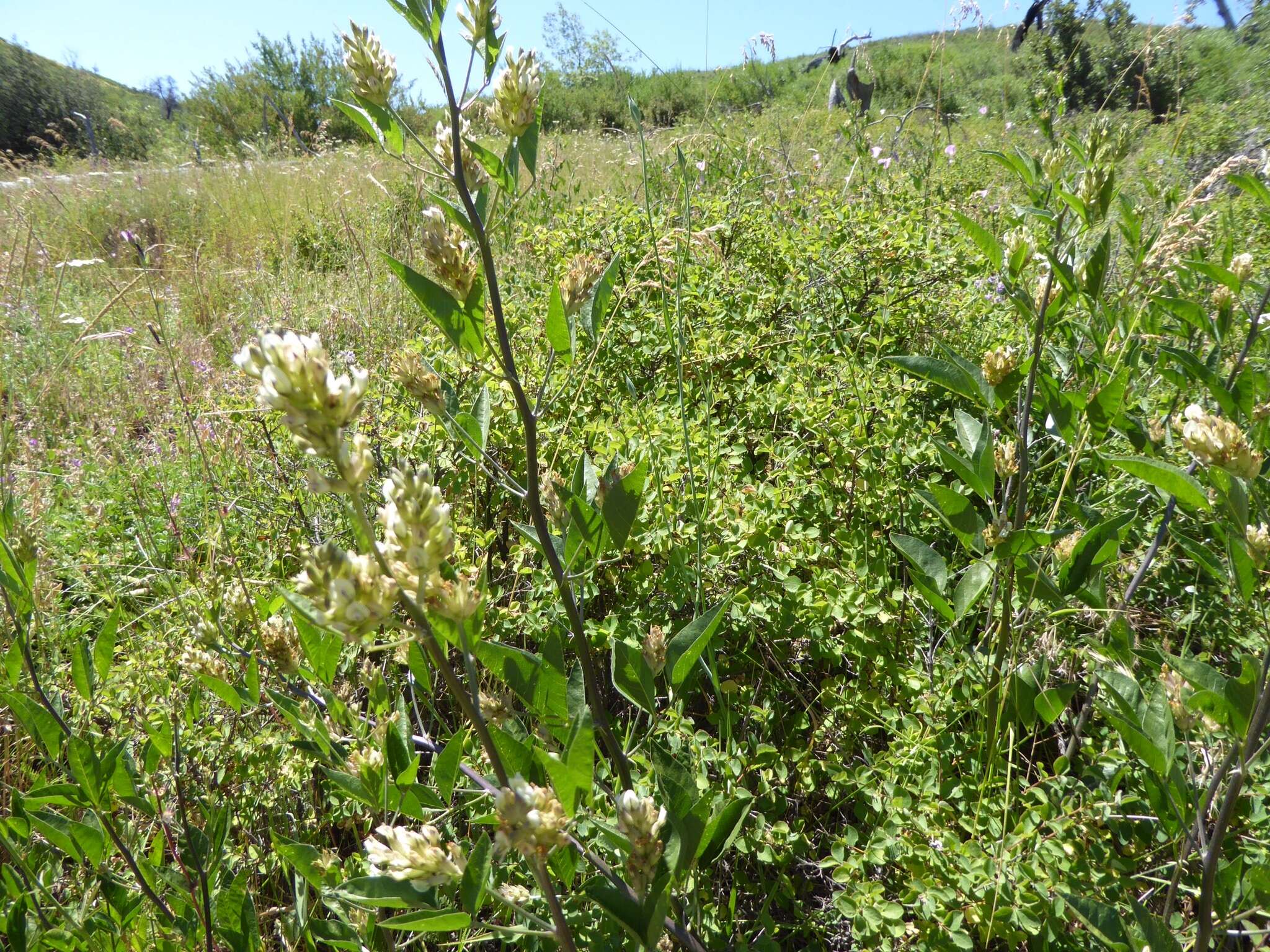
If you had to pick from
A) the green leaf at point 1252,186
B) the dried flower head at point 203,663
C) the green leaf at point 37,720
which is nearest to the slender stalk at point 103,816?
the green leaf at point 37,720

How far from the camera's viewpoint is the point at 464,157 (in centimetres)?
82

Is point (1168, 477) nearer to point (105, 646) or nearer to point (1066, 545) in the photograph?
point (1066, 545)

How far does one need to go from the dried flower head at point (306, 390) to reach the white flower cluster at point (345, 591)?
0.22ft

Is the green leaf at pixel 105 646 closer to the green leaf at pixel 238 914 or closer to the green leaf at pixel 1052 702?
the green leaf at pixel 238 914

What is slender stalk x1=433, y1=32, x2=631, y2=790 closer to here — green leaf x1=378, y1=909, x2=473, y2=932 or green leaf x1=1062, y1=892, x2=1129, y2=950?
green leaf x1=378, y1=909, x2=473, y2=932

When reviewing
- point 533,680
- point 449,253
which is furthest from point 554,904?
point 449,253

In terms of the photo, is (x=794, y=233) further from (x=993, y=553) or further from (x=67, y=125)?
(x=67, y=125)

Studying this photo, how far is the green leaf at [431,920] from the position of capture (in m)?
0.67

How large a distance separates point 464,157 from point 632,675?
0.64 meters

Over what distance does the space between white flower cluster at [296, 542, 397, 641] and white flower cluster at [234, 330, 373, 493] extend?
0.18ft

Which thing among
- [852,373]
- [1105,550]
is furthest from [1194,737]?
[852,373]

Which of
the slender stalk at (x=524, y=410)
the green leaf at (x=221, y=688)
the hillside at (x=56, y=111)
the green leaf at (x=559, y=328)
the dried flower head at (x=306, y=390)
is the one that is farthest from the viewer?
the hillside at (x=56, y=111)

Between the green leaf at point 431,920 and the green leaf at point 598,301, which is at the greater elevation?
the green leaf at point 598,301

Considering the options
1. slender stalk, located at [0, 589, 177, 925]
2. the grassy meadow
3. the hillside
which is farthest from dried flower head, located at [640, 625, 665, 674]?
the hillside
